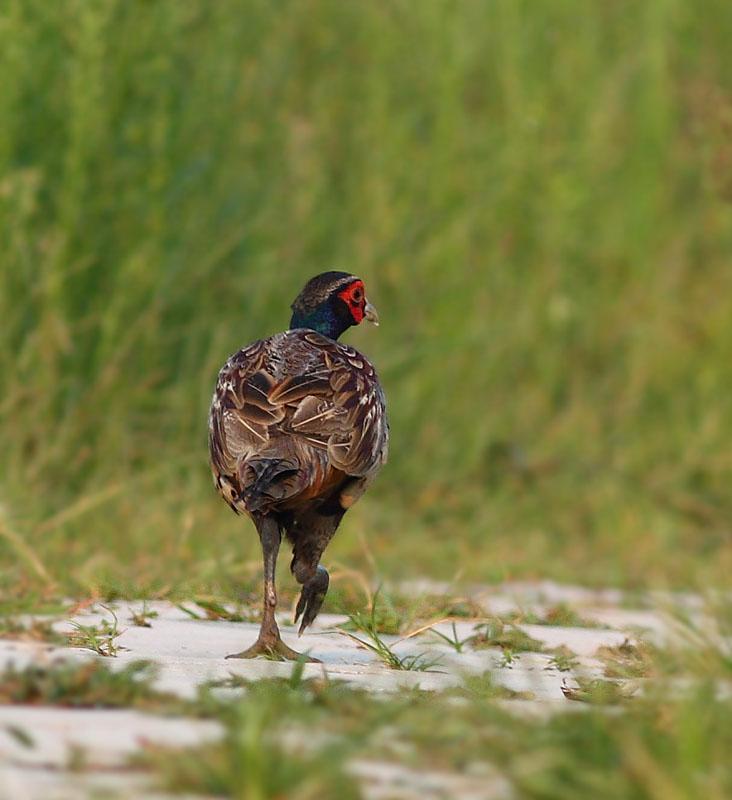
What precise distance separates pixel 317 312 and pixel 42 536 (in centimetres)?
188

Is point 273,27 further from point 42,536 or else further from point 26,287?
point 42,536

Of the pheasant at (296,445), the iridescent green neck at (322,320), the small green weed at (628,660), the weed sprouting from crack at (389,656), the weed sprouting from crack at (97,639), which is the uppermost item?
the iridescent green neck at (322,320)

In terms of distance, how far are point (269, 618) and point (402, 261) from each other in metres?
6.36

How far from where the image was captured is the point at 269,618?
5105mm

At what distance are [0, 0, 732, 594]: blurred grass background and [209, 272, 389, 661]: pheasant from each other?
1225 millimetres

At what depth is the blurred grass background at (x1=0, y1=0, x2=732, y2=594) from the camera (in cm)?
895

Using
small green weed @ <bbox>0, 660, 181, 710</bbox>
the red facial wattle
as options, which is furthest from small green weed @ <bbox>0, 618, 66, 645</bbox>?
the red facial wattle

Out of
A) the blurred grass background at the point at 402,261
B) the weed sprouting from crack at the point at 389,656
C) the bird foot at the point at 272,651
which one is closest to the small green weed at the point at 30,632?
the bird foot at the point at 272,651

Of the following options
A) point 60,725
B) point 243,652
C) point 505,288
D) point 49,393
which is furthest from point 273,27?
point 60,725

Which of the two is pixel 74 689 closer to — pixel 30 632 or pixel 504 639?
pixel 30 632

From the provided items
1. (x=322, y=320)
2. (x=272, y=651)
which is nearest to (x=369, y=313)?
(x=322, y=320)

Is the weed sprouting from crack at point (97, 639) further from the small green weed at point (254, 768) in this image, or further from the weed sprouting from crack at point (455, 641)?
the small green weed at point (254, 768)

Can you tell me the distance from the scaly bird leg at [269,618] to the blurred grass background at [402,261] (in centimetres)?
137

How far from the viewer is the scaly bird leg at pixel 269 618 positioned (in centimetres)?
501
